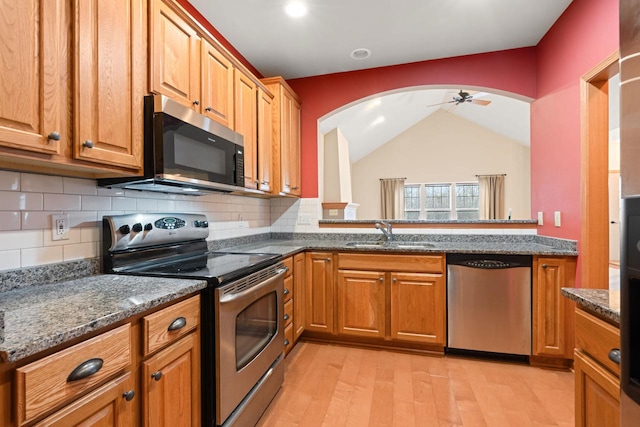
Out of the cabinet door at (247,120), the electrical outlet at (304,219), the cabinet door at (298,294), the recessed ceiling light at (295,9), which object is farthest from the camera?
the electrical outlet at (304,219)

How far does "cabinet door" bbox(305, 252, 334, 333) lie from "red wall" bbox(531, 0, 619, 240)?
181 centimetres

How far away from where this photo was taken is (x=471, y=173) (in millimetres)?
7902

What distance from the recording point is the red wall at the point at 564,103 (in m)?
1.87

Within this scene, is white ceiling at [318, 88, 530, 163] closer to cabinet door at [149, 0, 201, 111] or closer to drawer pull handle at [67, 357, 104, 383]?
cabinet door at [149, 0, 201, 111]

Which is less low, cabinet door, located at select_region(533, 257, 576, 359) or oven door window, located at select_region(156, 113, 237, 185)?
oven door window, located at select_region(156, 113, 237, 185)

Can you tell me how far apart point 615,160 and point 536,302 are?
18.3 feet

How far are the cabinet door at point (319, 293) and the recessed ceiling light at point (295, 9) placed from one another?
1.84 m

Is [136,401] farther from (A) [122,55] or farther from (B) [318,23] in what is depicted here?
(B) [318,23]

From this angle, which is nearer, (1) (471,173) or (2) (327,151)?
(2) (327,151)

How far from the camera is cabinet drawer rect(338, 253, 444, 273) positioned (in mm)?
2420

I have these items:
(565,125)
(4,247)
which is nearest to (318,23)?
(565,125)

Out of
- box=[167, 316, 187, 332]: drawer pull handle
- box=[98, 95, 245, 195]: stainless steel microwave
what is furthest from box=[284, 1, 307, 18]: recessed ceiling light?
box=[167, 316, 187, 332]: drawer pull handle

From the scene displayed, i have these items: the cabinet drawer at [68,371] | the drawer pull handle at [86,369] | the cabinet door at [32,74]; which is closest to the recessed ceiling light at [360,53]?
the cabinet door at [32,74]

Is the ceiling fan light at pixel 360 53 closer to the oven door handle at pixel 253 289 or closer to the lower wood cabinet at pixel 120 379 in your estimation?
the oven door handle at pixel 253 289
